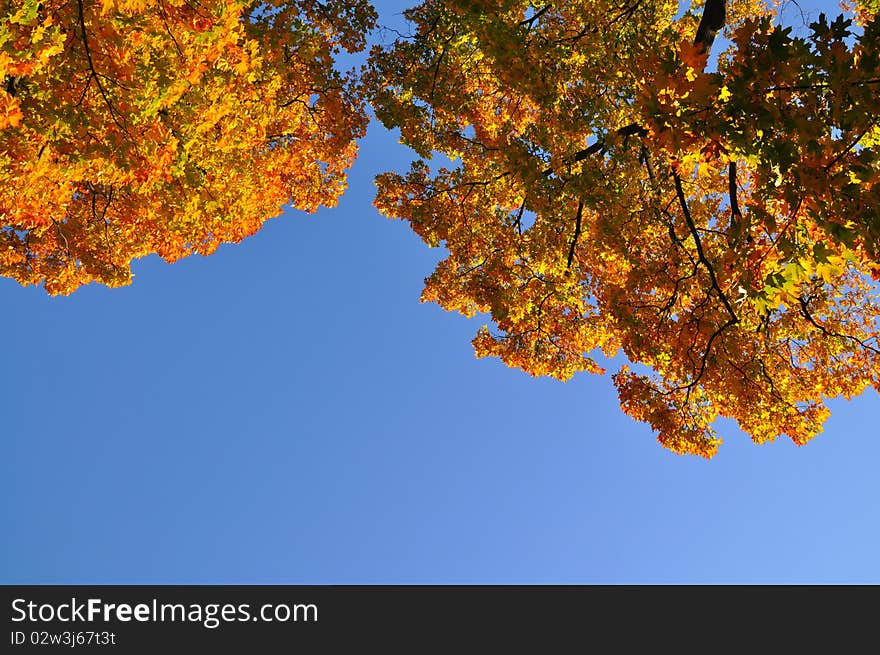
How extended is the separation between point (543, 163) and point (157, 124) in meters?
5.21

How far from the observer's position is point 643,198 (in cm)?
790

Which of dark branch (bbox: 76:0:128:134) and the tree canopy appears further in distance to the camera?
dark branch (bbox: 76:0:128:134)

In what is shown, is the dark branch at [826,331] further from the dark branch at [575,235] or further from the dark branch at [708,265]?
the dark branch at [575,235]

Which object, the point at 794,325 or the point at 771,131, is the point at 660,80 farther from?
the point at 794,325

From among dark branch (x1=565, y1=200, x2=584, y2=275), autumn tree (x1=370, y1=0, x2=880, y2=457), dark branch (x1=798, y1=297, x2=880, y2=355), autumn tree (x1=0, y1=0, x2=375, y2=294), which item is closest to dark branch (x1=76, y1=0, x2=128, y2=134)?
autumn tree (x1=0, y1=0, x2=375, y2=294)

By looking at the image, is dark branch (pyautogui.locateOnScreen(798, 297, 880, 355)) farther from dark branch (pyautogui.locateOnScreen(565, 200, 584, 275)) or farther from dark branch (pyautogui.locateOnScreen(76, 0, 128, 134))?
dark branch (pyautogui.locateOnScreen(76, 0, 128, 134))

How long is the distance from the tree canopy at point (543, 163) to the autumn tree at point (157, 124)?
37mm

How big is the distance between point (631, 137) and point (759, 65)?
4876 mm

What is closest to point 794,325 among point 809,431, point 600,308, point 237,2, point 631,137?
point 809,431

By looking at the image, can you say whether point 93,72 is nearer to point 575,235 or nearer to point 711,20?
point 575,235

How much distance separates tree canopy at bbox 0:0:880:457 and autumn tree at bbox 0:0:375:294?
4 cm

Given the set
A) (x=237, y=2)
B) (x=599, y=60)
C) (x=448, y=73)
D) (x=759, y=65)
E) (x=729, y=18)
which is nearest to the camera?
(x=759, y=65)

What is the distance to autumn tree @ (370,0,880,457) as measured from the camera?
3.42 metres

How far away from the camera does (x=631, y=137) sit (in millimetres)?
7910
